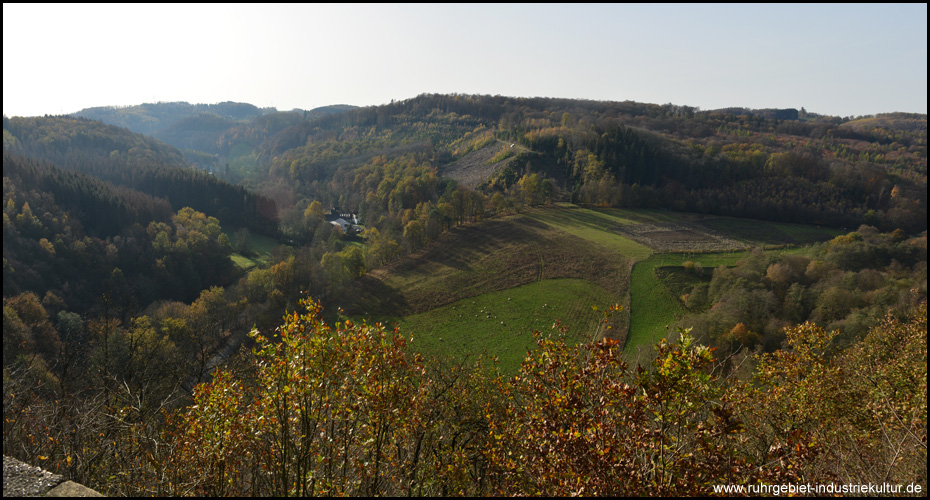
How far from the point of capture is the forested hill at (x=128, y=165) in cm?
11294

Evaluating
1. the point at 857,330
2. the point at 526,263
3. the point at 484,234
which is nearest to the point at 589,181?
the point at 484,234

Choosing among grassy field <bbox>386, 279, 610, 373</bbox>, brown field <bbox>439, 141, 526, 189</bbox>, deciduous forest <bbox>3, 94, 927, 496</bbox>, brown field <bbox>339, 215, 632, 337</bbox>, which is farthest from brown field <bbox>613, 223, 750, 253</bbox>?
brown field <bbox>439, 141, 526, 189</bbox>

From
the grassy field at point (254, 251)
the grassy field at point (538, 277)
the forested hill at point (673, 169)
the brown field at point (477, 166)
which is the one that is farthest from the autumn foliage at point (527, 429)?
the brown field at point (477, 166)

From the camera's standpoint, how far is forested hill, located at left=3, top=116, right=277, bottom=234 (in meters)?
113

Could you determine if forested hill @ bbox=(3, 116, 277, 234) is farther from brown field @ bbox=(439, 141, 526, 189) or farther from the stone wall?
the stone wall

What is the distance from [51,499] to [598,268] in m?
59.3

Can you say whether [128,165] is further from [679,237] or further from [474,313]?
[679,237]

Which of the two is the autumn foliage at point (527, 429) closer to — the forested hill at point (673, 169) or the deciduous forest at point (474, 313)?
the deciduous forest at point (474, 313)

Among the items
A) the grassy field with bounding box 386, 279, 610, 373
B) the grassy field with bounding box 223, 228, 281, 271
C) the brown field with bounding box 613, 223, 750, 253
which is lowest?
the grassy field with bounding box 223, 228, 281, 271

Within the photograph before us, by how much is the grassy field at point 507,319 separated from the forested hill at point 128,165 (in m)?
71.2

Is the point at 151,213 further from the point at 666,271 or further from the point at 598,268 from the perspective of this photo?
the point at 666,271

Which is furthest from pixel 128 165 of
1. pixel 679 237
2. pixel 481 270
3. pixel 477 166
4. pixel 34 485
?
pixel 34 485

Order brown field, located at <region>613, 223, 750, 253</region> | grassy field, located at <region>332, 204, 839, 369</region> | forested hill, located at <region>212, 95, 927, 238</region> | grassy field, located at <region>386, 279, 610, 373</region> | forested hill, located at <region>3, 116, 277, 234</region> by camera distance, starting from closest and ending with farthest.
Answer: grassy field, located at <region>386, 279, 610, 373</region> < grassy field, located at <region>332, 204, 839, 369</region> < brown field, located at <region>613, 223, 750, 253</region> < forested hill, located at <region>212, 95, 927, 238</region> < forested hill, located at <region>3, 116, 277, 234</region>

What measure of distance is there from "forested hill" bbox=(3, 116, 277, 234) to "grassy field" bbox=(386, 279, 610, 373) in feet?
234
